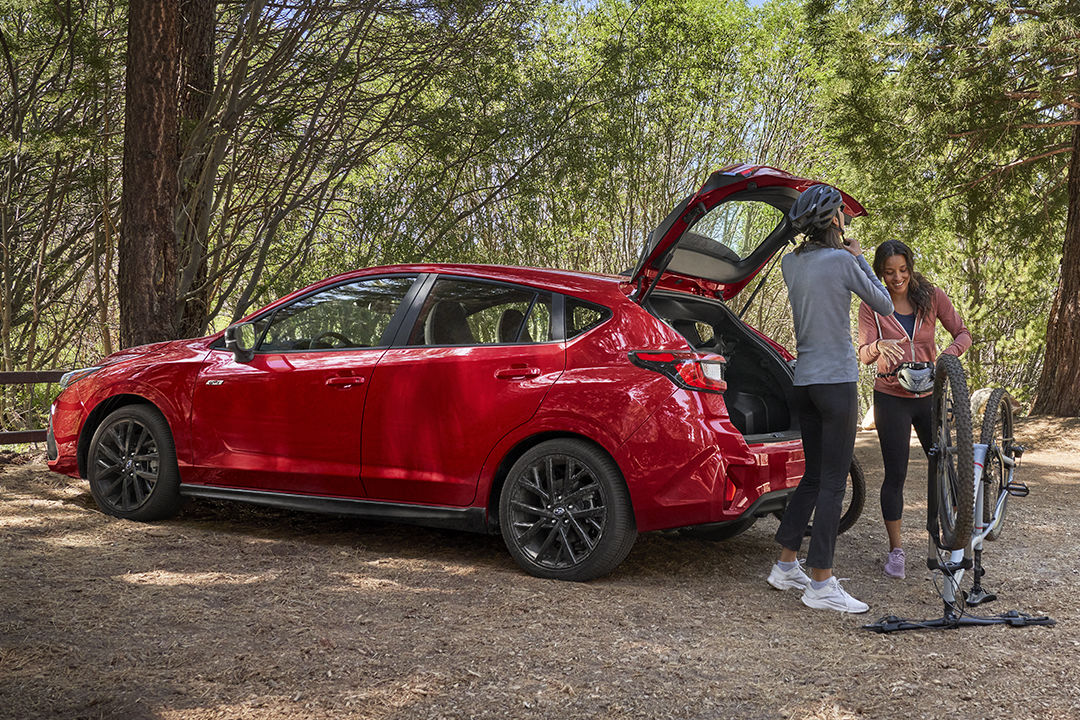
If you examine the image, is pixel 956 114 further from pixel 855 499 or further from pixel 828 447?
pixel 828 447

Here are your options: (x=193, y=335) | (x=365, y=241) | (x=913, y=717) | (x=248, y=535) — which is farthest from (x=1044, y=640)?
(x=365, y=241)

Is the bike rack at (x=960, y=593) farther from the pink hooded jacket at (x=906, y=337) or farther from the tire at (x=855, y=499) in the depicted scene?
the tire at (x=855, y=499)

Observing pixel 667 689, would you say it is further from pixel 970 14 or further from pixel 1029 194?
pixel 1029 194

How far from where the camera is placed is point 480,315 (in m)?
5.59

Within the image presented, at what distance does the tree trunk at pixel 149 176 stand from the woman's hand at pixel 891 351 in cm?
649

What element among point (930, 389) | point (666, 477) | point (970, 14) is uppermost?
point (970, 14)

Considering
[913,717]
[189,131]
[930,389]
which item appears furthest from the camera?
[189,131]

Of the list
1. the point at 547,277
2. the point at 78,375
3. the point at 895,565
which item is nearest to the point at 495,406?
the point at 547,277

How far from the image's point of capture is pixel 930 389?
17.6 feet

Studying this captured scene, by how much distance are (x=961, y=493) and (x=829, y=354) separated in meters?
0.86

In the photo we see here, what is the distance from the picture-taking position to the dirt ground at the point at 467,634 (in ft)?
11.5

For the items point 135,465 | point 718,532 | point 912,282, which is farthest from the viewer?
point 135,465

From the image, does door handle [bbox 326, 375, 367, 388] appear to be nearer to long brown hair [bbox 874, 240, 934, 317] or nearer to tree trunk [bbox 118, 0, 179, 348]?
long brown hair [bbox 874, 240, 934, 317]

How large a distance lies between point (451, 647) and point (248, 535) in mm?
2616
